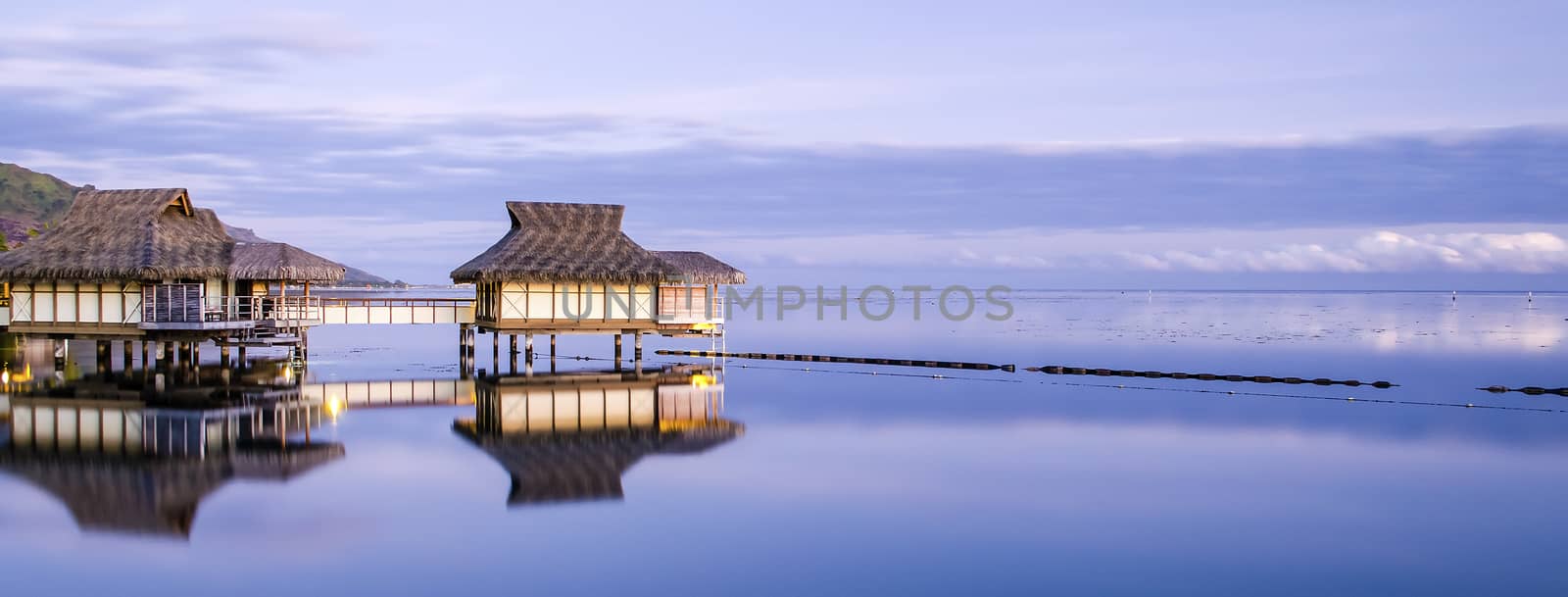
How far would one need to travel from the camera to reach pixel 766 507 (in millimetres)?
16344

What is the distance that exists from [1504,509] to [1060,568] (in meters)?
7.26

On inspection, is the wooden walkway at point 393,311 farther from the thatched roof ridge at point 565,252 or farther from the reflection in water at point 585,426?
the reflection in water at point 585,426

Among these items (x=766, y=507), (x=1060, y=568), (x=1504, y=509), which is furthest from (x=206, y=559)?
(x=1504, y=509)

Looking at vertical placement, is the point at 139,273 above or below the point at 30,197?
below

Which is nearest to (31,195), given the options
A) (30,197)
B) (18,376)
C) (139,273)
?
(30,197)

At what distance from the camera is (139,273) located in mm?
27094

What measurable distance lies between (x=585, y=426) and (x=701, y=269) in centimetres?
1143

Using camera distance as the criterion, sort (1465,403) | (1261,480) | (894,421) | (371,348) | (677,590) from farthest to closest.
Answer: (371,348) < (1465,403) < (894,421) < (1261,480) < (677,590)

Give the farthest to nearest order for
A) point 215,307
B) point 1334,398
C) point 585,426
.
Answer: point 215,307, point 1334,398, point 585,426

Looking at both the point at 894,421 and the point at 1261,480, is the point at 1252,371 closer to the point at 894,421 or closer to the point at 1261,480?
the point at 894,421

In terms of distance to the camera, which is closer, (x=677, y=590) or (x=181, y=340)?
(x=677, y=590)

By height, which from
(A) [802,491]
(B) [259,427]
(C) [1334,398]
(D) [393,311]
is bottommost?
(A) [802,491]

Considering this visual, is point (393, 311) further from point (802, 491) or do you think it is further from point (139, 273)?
point (802, 491)

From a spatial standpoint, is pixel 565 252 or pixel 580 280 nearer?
pixel 580 280
